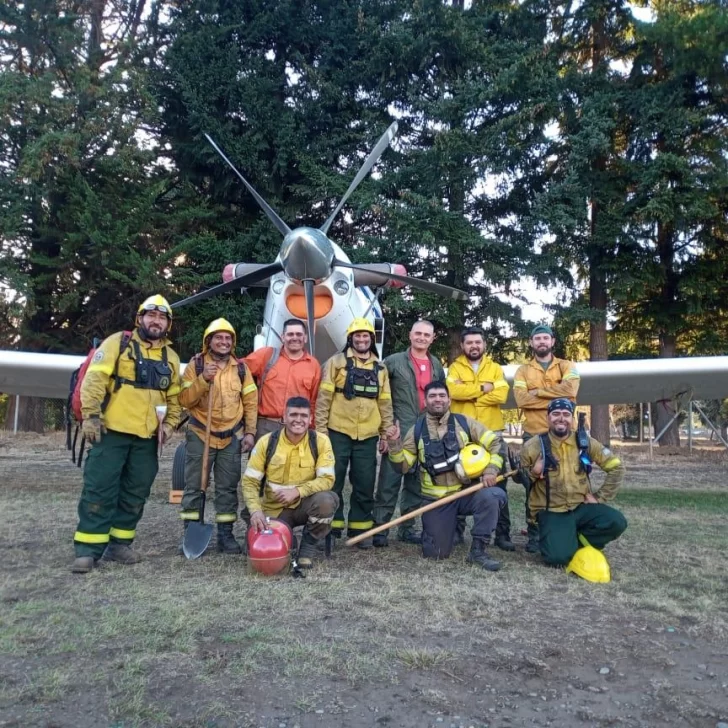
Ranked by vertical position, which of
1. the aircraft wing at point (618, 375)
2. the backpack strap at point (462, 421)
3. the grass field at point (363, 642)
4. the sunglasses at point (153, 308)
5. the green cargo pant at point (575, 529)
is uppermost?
the sunglasses at point (153, 308)

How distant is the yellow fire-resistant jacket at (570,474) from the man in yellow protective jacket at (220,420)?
228cm

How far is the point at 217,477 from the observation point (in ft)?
16.6

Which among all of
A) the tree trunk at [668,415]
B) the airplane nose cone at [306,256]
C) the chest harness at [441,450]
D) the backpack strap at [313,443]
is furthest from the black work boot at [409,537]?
the tree trunk at [668,415]

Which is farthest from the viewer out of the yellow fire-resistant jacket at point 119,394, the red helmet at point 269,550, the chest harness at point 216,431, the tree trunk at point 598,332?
the tree trunk at point 598,332

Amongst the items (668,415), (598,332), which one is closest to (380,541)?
(598,332)

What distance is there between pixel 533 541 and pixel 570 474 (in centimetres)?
91

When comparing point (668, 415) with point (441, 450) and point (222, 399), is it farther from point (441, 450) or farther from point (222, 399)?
point (222, 399)

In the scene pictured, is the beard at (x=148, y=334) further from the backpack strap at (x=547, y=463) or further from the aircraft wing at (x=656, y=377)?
the aircraft wing at (x=656, y=377)

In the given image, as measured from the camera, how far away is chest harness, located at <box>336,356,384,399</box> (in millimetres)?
5121

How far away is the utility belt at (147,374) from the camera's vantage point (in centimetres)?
455

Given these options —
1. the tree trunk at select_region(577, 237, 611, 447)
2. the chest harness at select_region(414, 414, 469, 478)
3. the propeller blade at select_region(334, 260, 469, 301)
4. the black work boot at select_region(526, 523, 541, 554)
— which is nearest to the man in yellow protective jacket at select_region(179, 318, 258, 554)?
the chest harness at select_region(414, 414, 469, 478)

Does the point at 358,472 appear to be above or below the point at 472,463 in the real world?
below

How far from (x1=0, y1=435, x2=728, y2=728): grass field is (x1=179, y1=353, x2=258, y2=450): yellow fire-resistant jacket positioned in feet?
3.50

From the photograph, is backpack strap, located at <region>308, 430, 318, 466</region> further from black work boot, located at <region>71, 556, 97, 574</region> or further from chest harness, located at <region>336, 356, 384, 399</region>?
black work boot, located at <region>71, 556, 97, 574</region>
